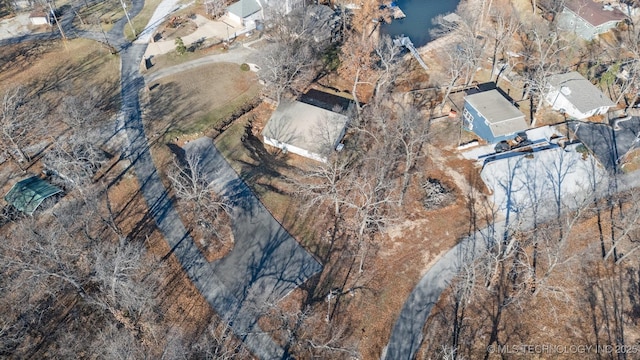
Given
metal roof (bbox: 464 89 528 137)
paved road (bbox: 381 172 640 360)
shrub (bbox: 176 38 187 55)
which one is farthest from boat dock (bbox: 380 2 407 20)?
paved road (bbox: 381 172 640 360)

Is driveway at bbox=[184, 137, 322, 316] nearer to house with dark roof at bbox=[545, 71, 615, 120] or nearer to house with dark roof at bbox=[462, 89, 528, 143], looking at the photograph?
house with dark roof at bbox=[462, 89, 528, 143]

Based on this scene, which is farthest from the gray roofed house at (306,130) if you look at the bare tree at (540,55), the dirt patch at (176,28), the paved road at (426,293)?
the dirt patch at (176,28)

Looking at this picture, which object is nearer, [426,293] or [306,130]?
[426,293]

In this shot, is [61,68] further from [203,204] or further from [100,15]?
[203,204]

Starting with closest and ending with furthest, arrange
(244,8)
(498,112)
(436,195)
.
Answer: (436,195) < (498,112) < (244,8)

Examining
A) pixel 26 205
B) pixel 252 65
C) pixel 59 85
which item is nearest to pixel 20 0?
pixel 59 85

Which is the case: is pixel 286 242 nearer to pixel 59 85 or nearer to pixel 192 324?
pixel 192 324

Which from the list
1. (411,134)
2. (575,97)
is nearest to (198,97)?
(411,134)
